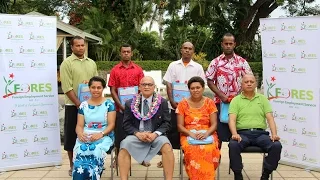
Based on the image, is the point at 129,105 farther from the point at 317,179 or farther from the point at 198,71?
the point at 317,179

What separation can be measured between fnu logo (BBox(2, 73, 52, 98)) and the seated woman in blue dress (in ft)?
3.28

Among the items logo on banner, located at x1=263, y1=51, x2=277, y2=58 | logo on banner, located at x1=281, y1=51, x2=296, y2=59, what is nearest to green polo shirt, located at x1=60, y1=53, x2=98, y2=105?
logo on banner, located at x1=263, y1=51, x2=277, y2=58

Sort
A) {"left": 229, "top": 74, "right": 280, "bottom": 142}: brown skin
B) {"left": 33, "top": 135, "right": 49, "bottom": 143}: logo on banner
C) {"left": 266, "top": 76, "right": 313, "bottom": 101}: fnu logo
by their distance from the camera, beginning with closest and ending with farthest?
{"left": 229, "top": 74, "right": 280, "bottom": 142}: brown skin, {"left": 266, "top": 76, "right": 313, "bottom": 101}: fnu logo, {"left": 33, "top": 135, "right": 49, "bottom": 143}: logo on banner

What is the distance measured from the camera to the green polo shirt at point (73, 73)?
14.6ft

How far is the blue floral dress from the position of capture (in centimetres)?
386

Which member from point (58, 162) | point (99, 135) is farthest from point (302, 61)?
point (58, 162)

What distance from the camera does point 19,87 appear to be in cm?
484

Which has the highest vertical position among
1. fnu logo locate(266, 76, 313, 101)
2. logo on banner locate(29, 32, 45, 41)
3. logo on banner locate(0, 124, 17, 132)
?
logo on banner locate(29, 32, 45, 41)

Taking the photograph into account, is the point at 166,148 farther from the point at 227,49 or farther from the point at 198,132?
the point at 227,49

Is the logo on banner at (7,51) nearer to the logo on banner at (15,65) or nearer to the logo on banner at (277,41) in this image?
the logo on banner at (15,65)

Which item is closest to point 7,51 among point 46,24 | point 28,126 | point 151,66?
point 46,24

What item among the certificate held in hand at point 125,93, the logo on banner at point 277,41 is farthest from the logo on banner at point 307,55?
the certificate held in hand at point 125,93

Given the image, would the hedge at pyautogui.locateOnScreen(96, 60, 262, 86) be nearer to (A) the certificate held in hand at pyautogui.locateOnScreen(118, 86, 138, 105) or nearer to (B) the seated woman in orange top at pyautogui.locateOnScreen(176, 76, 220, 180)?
(A) the certificate held in hand at pyautogui.locateOnScreen(118, 86, 138, 105)

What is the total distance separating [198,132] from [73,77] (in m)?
1.55
